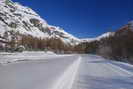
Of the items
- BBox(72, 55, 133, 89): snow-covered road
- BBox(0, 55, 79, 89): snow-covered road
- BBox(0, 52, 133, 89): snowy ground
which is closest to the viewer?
BBox(0, 55, 79, 89): snow-covered road

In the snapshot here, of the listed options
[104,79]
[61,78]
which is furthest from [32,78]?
[104,79]

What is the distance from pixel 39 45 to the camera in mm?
134625

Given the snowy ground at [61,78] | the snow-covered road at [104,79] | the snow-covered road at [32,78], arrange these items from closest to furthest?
the snow-covered road at [32,78] < the snowy ground at [61,78] < the snow-covered road at [104,79]

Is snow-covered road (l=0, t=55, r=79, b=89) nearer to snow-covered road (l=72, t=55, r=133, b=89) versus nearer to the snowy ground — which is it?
the snowy ground

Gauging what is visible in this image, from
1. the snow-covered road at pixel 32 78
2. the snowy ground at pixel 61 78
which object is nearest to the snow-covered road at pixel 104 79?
the snowy ground at pixel 61 78

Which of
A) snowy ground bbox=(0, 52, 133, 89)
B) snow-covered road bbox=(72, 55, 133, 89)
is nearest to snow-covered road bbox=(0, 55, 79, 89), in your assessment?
snowy ground bbox=(0, 52, 133, 89)

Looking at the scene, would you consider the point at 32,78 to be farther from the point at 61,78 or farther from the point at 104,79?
the point at 104,79

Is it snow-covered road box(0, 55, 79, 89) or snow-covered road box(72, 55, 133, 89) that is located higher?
snow-covered road box(0, 55, 79, 89)

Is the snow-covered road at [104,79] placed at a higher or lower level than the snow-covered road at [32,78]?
lower

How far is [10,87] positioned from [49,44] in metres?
134

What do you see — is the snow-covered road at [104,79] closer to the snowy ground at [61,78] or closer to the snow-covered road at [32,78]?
the snowy ground at [61,78]

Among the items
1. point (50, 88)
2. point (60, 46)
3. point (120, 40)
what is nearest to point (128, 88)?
point (50, 88)

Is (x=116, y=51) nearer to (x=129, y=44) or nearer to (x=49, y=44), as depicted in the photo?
(x=129, y=44)

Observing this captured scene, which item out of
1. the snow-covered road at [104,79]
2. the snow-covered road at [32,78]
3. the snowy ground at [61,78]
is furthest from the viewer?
the snow-covered road at [104,79]
